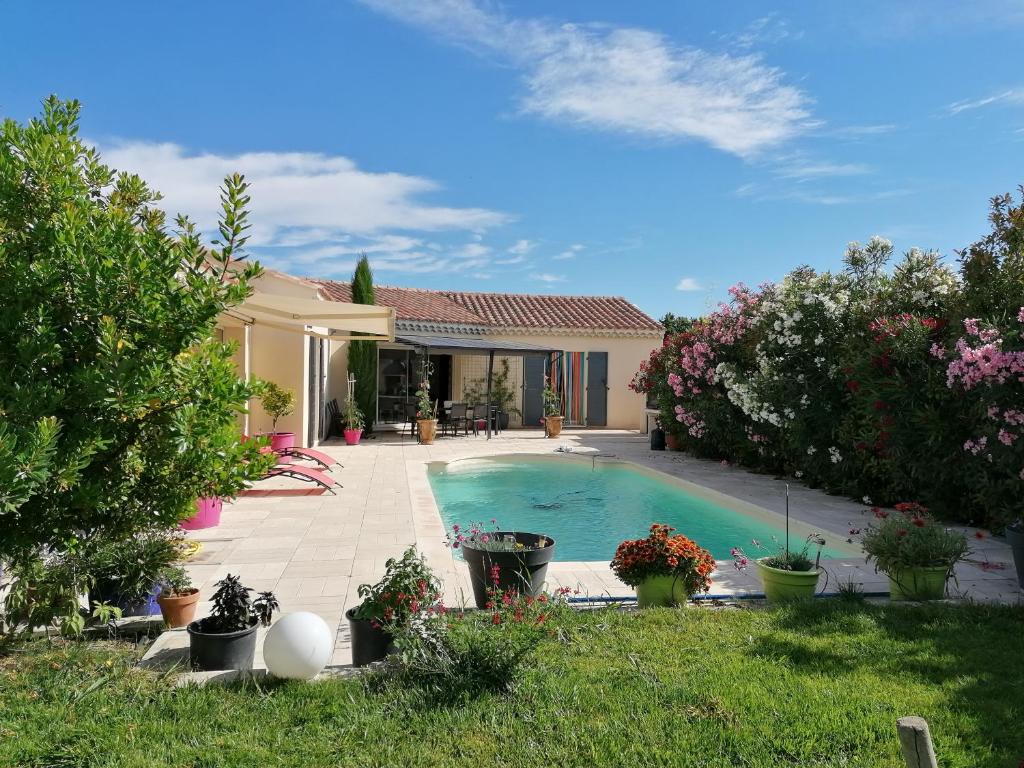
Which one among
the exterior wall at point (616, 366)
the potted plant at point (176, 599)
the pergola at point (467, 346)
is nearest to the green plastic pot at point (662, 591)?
the potted plant at point (176, 599)

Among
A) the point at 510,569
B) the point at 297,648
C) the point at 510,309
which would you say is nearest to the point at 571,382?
the point at 510,309

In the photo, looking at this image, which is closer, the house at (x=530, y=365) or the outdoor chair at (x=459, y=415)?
the outdoor chair at (x=459, y=415)

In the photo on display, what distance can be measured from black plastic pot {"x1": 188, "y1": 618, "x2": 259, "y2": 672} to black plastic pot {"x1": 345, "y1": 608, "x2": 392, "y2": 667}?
0.63 m

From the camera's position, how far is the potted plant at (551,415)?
19422 mm

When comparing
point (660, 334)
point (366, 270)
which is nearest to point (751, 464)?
point (660, 334)

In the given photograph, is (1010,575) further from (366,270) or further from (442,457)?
(366,270)

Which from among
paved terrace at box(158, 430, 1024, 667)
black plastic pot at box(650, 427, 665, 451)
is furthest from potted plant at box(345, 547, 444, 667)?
black plastic pot at box(650, 427, 665, 451)

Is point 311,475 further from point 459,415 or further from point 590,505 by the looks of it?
point 459,415

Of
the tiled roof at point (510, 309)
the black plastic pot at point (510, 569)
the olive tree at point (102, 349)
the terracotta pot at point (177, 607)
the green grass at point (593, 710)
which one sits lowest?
the green grass at point (593, 710)

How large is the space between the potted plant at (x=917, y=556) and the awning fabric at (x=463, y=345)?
559 inches

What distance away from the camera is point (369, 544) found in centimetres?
717

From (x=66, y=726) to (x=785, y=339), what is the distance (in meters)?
11.0

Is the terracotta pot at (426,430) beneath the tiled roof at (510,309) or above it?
beneath

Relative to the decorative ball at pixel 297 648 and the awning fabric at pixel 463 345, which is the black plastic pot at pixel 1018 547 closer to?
the decorative ball at pixel 297 648
